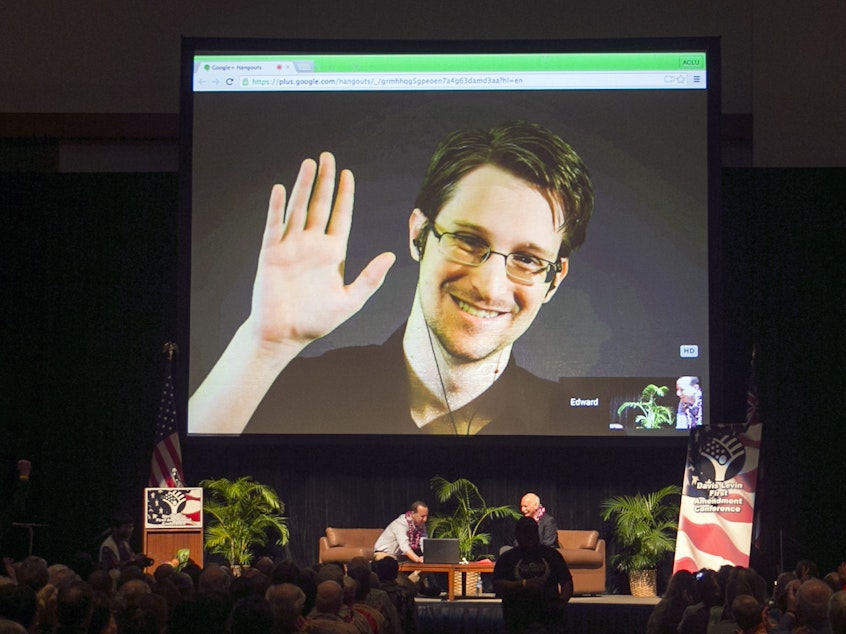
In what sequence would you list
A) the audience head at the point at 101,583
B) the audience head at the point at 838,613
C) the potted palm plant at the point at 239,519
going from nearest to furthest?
the audience head at the point at 838,613, the audience head at the point at 101,583, the potted palm plant at the point at 239,519

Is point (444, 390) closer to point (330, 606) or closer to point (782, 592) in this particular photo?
point (782, 592)

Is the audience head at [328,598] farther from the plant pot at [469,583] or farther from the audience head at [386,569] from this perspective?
the plant pot at [469,583]

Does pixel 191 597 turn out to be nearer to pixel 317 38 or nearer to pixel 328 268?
pixel 328 268

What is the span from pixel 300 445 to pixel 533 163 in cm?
304

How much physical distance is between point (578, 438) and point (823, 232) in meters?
2.87

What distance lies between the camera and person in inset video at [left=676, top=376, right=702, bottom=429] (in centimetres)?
1011

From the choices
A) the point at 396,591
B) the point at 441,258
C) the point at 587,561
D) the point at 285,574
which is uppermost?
the point at 441,258

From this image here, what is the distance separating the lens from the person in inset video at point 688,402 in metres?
10.1

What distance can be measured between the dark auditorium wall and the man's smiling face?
1.10 meters

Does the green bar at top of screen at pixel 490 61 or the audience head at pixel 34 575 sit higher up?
the green bar at top of screen at pixel 490 61

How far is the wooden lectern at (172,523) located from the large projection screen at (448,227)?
4.07ft

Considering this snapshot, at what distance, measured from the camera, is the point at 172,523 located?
9.16m

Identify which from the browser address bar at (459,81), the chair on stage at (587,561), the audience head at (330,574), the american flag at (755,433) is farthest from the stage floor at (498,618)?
the browser address bar at (459,81)

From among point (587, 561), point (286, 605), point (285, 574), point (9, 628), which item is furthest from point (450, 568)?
point (9, 628)
